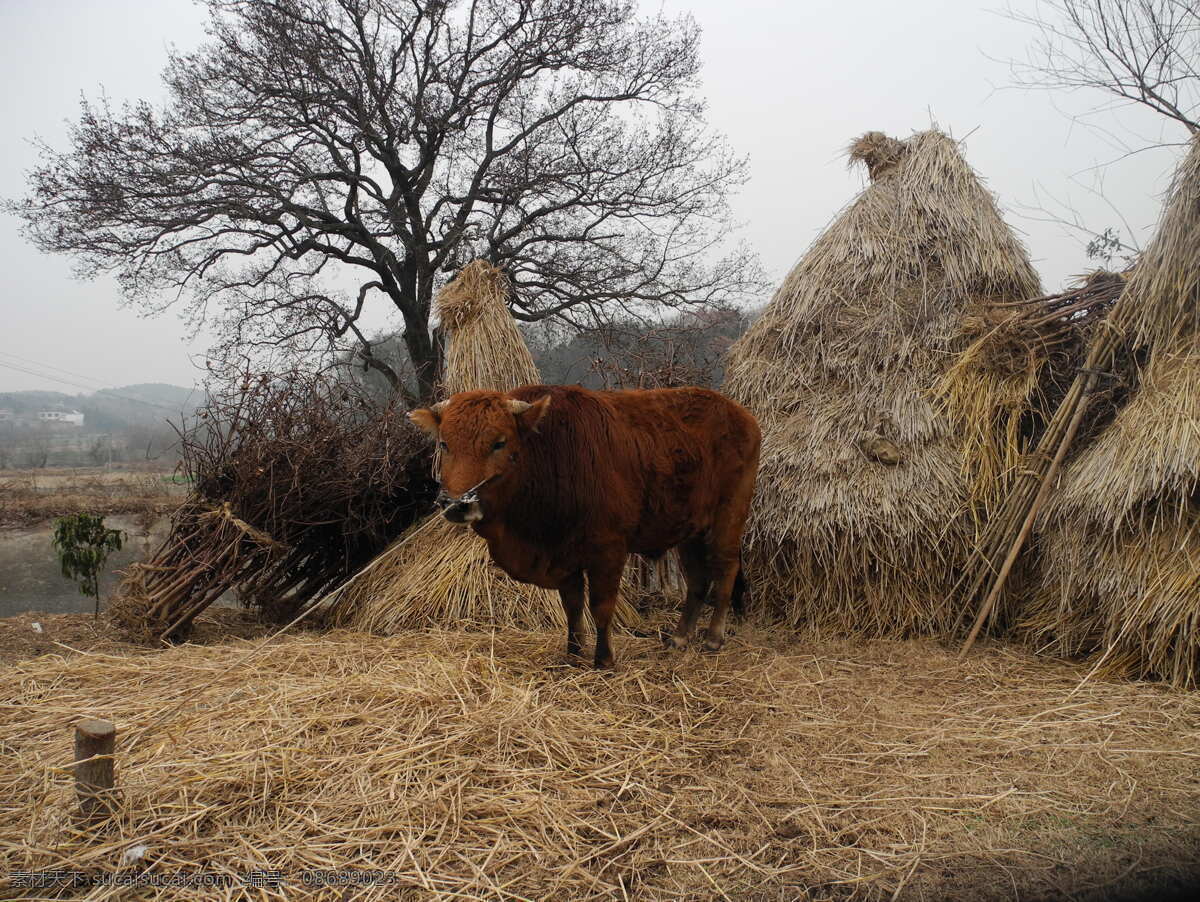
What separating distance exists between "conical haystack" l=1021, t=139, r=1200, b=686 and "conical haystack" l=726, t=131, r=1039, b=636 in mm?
695

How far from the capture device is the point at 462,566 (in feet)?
20.0

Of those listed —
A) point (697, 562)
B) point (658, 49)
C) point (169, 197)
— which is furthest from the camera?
point (658, 49)

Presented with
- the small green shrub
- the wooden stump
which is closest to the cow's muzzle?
the wooden stump

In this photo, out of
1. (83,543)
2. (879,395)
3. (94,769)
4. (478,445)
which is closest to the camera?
(94,769)

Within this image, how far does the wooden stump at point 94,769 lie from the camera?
2541 mm

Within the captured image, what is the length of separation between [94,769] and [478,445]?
6.86ft

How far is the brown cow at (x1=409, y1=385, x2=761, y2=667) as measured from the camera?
409cm

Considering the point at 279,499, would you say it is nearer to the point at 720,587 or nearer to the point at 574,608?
the point at 574,608

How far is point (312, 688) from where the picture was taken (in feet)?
12.7

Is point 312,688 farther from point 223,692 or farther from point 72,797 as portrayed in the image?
point 72,797

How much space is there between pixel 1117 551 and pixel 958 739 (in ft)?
6.49

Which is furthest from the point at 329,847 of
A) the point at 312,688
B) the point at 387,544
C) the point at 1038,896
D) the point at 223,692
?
the point at 387,544

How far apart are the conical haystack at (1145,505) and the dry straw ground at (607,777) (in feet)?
1.11

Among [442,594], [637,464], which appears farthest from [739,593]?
[442,594]
